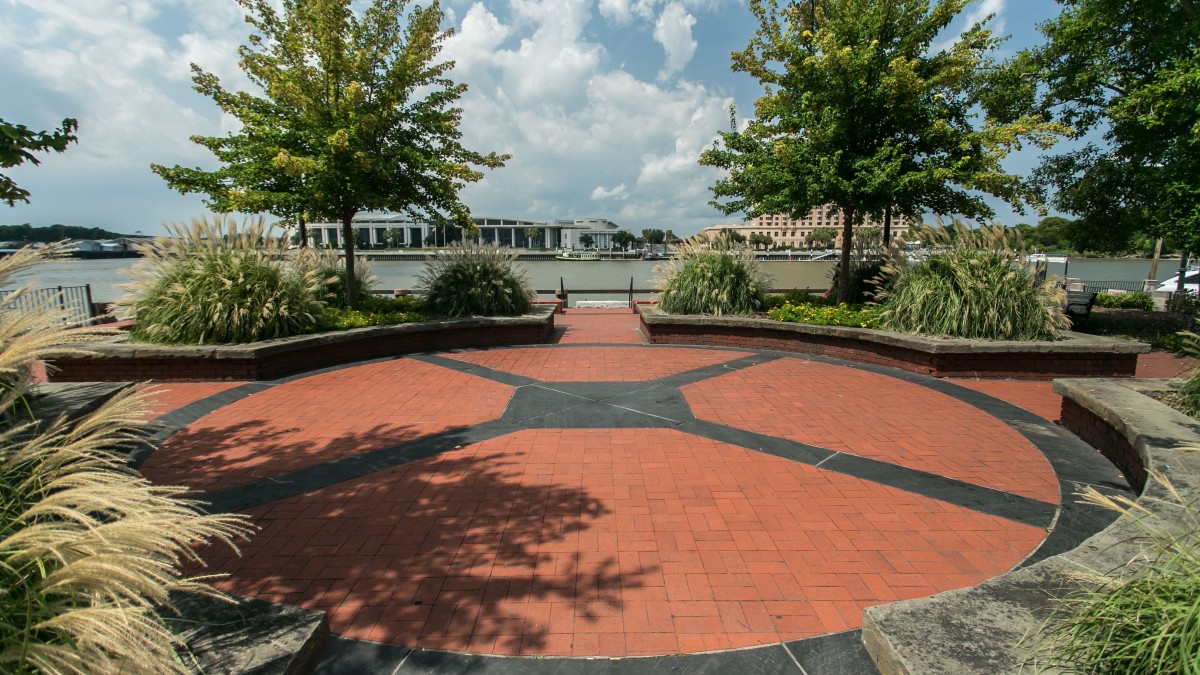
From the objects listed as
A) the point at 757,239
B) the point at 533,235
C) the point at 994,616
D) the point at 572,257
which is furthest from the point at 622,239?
the point at 994,616

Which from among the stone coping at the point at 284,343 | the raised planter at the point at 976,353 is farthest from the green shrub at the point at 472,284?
the raised planter at the point at 976,353

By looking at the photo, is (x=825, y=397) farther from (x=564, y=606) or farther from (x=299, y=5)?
(x=299, y=5)

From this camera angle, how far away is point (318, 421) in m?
6.13

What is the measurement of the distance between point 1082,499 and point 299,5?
39.7ft

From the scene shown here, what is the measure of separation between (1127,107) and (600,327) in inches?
426

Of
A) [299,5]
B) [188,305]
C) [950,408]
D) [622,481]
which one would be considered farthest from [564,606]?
[299,5]

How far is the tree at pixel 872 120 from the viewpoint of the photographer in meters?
9.10

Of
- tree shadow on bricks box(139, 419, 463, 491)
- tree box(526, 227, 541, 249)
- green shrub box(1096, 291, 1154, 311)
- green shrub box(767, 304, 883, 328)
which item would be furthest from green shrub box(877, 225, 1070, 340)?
tree box(526, 227, 541, 249)

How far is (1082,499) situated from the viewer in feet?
13.8

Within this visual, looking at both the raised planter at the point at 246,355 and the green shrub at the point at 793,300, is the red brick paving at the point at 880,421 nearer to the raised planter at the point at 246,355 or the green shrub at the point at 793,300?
the green shrub at the point at 793,300

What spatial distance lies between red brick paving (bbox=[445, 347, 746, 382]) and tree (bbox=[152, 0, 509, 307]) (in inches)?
128

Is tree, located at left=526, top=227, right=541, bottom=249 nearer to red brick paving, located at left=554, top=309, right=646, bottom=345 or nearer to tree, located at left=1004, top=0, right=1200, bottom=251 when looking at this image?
red brick paving, located at left=554, top=309, right=646, bottom=345

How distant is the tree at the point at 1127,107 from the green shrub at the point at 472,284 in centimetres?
1088

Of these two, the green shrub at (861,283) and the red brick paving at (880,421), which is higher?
the green shrub at (861,283)
